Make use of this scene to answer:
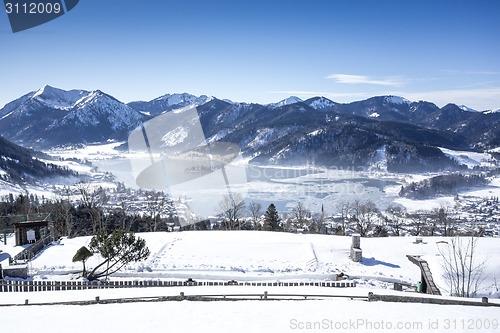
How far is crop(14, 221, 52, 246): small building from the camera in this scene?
14.9 metres

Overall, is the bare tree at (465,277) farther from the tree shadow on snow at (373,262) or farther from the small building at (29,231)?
the small building at (29,231)

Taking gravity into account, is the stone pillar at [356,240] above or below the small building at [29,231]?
below

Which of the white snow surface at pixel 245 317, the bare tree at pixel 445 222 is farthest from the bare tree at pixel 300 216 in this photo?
the white snow surface at pixel 245 317

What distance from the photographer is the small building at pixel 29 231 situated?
14859 millimetres

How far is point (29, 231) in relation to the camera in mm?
15125

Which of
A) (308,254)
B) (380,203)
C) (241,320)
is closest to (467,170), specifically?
(380,203)

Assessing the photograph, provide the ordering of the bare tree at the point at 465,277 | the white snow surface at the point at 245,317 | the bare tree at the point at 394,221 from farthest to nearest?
the bare tree at the point at 394,221 → the bare tree at the point at 465,277 → the white snow surface at the point at 245,317

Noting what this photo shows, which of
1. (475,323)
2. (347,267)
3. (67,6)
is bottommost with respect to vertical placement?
(347,267)

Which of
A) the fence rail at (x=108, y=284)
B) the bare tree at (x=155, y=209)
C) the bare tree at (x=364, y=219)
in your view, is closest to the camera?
the fence rail at (x=108, y=284)

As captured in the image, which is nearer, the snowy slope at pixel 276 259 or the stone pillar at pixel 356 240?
the snowy slope at pixel 276 259

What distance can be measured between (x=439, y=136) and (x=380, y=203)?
134874mm

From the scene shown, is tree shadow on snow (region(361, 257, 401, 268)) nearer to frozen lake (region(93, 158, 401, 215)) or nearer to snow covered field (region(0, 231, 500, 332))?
snow covered field (region(0, 231, 500, 332))

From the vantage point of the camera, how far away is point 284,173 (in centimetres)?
11181

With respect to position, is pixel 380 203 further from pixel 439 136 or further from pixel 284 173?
pixel 439 136
